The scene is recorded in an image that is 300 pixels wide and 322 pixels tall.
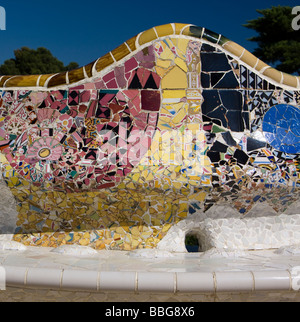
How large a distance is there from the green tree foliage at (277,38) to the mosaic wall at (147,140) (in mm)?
9605

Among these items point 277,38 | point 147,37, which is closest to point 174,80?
point 147,37

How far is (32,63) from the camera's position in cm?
1867

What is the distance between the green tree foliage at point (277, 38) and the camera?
14.0 metres

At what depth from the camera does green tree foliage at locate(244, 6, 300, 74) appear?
14023mm

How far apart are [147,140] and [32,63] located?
15.0m

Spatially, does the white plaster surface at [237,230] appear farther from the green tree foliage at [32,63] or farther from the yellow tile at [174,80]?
the green tree foliage at [32,63]

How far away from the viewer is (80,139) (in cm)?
501

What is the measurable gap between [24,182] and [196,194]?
1943 mm

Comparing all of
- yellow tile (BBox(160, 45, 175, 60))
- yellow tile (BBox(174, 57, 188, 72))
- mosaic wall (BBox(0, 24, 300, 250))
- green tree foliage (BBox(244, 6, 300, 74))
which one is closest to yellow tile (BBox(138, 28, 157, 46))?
mosaic wall (BBox(0, 24, 300, 250))

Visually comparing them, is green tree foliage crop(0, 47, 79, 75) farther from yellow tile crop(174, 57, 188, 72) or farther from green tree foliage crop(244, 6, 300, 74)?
yellow tile crop(174, 57, 188, 72)

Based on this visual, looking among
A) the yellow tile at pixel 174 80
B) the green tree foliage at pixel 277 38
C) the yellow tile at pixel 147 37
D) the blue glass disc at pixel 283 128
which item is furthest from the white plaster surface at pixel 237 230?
the green tree foliage at pixel 277 38

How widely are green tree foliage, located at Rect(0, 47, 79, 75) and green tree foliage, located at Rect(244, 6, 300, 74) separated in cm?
796

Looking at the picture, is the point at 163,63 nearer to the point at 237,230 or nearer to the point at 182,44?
the point at 182,44
